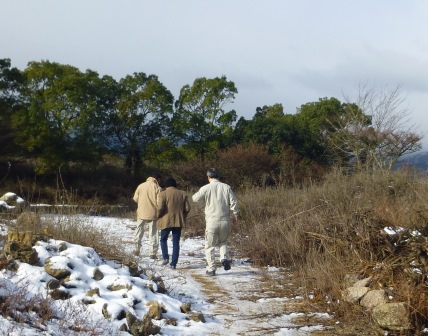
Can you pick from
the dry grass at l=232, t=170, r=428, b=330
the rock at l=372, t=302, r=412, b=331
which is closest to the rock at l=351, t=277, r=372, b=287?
the dry grass at l=232, t=170, r=428, b=330

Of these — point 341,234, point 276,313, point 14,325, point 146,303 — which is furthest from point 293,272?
point 14,325

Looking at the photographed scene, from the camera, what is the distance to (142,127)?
39156mm

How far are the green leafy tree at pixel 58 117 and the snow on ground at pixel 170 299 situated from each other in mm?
25657

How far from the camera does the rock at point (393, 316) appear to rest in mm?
6777

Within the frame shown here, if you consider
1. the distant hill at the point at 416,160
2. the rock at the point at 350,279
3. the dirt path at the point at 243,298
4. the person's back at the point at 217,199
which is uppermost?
the distant hill at the point at 416,160

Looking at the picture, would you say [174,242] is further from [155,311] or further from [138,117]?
[138,117]

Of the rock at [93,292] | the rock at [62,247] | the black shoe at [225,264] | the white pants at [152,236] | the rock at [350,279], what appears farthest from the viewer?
the white pants at [152,236]

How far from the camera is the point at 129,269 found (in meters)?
8.60

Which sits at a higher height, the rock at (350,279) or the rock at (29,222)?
the rock at (29,222)

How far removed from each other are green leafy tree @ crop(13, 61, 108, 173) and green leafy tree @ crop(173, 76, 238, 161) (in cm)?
568

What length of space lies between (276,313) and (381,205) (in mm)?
3377

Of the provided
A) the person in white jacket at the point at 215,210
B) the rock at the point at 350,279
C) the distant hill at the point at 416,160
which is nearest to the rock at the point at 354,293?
the rock at the point at 350,279

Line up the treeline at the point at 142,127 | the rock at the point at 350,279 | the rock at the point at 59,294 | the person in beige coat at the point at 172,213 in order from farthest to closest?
the treeline at the point at 142,127, the person in beige coat at the point at 172,213, the rock at the point at 350,279, the rock at the point at 59,294

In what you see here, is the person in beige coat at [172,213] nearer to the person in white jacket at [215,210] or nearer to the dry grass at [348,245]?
the person in white jacket at [215,210]
